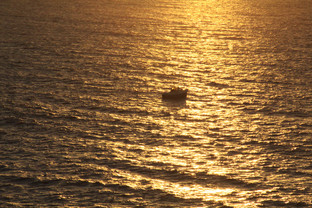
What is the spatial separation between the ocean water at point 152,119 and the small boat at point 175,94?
1.49 metres

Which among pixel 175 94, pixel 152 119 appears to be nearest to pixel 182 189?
pixel 152 119

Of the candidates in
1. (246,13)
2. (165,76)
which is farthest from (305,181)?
(246,13)

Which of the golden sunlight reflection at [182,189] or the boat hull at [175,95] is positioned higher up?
the boat hull at [175,95]

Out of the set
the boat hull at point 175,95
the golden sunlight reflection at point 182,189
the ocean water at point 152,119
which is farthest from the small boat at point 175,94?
the golden sunlight reflection at point 182,189

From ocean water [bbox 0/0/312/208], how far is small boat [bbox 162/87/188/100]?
1490mm

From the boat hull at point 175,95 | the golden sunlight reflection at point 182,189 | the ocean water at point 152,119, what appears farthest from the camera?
the boat hull at point 175,95

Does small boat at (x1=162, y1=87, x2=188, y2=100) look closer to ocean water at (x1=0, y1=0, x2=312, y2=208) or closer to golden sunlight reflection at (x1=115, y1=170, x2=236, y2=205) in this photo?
ocean water at (x1=0, y1=0, x2=312, y2=208)

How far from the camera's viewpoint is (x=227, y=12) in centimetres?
19650

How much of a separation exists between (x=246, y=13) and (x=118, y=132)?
13043cm

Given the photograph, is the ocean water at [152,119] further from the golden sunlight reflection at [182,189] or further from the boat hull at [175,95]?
the boat hull at [175,95]

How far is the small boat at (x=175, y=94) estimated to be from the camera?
87.8 metres

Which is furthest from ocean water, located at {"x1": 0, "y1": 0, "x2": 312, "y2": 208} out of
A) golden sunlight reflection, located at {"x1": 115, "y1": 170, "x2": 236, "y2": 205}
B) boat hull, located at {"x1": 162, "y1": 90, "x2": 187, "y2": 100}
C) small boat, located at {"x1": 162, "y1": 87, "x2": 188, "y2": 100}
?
small boat, located at {"x1": 162, "y1": 87, "x2": 188, "y2": 100}

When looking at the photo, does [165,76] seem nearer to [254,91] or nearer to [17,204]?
[254,91]

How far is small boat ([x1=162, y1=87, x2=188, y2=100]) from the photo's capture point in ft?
288
